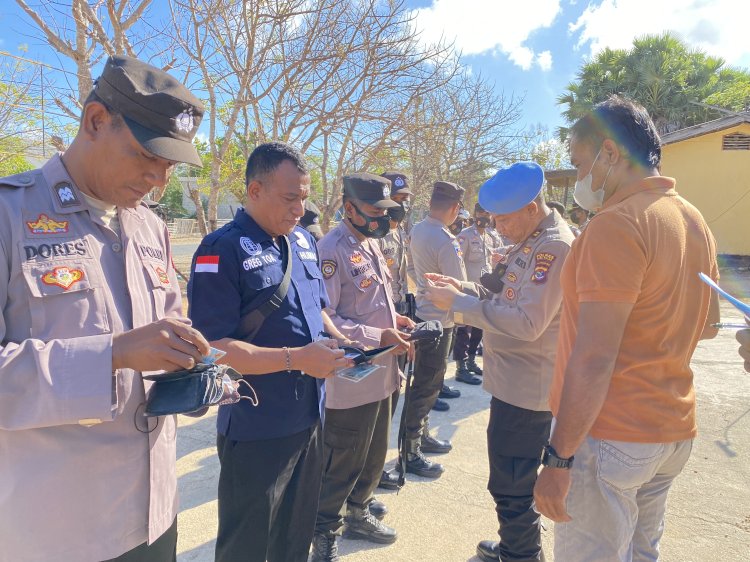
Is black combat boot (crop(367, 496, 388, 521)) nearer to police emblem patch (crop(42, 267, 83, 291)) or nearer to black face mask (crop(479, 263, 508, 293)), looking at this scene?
black face mask (crop(479, 263, 508, 293))

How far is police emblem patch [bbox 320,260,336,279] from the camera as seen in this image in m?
2.88

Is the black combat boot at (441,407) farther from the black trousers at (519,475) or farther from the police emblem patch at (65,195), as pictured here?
the police emblem patch at (65,195)

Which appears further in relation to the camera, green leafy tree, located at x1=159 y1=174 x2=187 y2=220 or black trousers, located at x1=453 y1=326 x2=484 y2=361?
green leafy tree, located at x1=159 y1=174 x2=187 y2=220

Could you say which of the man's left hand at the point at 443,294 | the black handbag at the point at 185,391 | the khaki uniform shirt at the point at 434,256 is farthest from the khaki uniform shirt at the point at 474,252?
the black handbag at the point at 185,391

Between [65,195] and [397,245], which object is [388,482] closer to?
[397,245]

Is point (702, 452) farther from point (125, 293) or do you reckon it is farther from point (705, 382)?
point (125, 293)

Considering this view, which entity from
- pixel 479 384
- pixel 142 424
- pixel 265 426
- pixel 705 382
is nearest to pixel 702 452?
pixel 705 382

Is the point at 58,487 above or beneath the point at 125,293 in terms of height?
beneath

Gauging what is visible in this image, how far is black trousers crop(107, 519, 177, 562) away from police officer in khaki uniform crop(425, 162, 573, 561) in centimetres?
165

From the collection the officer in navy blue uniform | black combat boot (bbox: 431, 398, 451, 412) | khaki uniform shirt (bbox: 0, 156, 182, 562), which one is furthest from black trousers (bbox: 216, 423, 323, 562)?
black combat boot (bbox: 431, 398, 451, 412)

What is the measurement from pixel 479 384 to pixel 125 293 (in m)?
5.41

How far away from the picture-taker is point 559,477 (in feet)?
5.53

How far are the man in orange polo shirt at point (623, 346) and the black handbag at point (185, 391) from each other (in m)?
1.19

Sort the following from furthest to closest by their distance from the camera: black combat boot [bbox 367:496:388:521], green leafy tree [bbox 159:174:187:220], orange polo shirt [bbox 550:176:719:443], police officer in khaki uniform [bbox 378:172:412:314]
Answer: green leafy tree [bbox 159:174:187:220] < police officer in khaki uniform [bbox 378:172:412:314] < black combat boot [bbox 367:496:388:521] < orange polo shirt [bbox 550:176:719:443]
